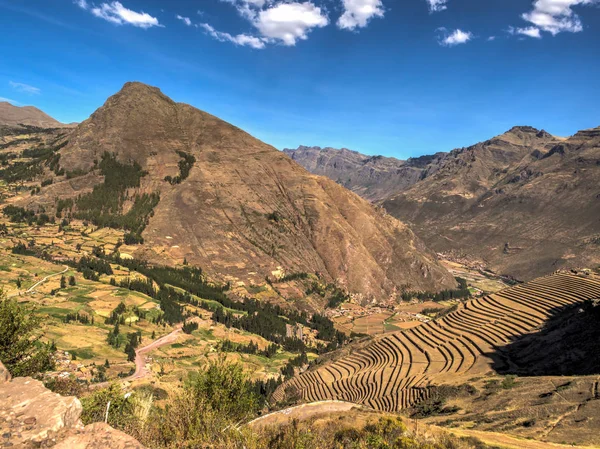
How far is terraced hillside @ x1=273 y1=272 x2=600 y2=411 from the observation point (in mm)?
51100

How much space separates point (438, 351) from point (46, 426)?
207 feet

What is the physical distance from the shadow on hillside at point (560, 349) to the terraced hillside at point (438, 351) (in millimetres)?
2166

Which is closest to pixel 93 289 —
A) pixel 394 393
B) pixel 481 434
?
pixel 394 393

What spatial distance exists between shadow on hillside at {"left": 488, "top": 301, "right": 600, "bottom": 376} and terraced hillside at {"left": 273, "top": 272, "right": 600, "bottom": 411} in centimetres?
217

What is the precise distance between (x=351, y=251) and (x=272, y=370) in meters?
106

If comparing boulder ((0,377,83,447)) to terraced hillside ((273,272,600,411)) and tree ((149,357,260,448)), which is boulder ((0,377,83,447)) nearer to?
tree ((149,357,260,448))

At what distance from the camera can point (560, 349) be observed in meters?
47.6

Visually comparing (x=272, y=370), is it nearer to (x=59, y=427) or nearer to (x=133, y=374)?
(x=133, y=374)

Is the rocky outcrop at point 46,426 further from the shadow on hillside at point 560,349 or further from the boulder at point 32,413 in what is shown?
the shadow on hillside at point 560,349

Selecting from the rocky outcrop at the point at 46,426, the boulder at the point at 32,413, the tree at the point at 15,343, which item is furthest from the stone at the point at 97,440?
the tree at the point at 15,343

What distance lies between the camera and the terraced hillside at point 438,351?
168 feet

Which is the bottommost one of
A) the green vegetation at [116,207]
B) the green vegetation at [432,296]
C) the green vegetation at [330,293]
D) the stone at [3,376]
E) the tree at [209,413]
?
the green vegetation at [330,293]

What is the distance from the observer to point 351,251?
622ft

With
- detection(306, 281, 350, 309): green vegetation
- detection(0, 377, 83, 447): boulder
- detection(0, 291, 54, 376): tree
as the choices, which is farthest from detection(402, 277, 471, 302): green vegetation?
detection(0, 377, 83, 447): boulder
